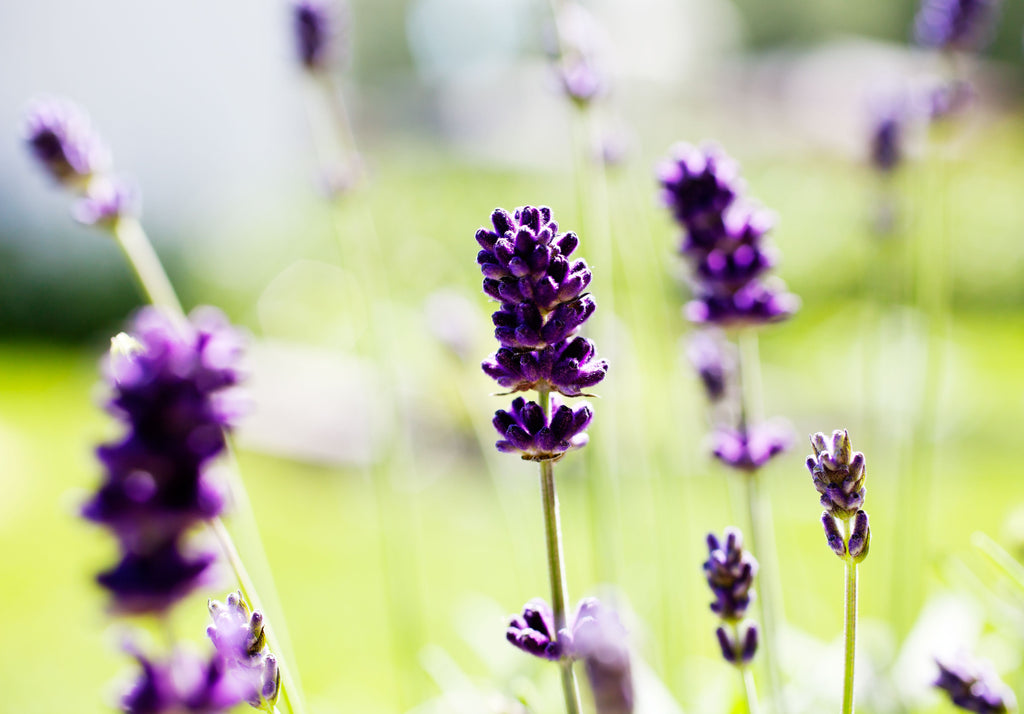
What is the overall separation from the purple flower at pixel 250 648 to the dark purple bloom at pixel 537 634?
0.76ft

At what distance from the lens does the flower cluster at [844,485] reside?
2.80 ft

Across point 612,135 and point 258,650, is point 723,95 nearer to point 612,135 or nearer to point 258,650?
point 612,135

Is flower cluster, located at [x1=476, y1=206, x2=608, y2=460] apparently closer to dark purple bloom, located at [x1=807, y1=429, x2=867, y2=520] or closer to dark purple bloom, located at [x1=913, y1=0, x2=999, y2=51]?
dark purple bloom, located at [x1=807, y1=429, x2=867, y2=520]

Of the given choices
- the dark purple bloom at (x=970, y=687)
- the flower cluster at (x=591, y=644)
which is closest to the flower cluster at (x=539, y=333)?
the flower cluster at (x=591, y=644)

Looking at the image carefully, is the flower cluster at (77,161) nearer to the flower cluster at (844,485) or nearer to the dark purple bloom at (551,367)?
the dark purple bloom at (551,367)

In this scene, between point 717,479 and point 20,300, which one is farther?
point 20,300

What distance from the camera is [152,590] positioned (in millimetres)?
617

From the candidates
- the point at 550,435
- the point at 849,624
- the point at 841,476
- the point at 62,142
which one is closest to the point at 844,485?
the point at 841,476

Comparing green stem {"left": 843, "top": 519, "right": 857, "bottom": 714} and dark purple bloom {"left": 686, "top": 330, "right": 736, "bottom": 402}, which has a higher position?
dark purple bloom {"left": 686, "top": 330, "right": 736, "bottom": 402}

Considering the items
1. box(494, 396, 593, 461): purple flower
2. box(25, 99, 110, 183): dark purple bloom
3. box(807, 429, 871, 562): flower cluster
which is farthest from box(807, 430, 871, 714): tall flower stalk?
box(25, 99, 110, 183): dark purple bloom

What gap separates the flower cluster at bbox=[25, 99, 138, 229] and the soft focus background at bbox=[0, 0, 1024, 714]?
576 millimetres

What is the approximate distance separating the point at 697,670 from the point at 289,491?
343cm

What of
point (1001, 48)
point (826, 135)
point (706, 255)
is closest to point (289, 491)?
point (706, 255)

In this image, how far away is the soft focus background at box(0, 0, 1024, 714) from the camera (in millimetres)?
2037
